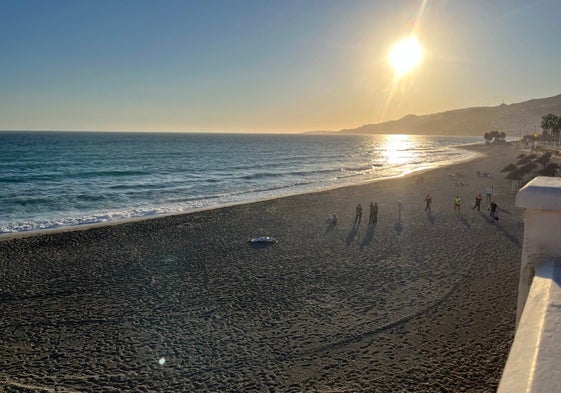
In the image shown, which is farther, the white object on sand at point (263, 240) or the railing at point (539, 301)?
the white object on sand at point (263, 240)

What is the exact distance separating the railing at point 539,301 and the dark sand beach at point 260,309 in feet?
19.9

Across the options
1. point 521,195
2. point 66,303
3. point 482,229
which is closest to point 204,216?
point 66,303

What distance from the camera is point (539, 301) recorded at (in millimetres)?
2445

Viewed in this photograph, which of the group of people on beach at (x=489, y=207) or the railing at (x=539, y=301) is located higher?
the railing at (x=539, y=301)

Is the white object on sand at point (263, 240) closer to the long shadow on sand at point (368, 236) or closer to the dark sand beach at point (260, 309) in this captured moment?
Answer: the dark sand beach at point (260, 309)

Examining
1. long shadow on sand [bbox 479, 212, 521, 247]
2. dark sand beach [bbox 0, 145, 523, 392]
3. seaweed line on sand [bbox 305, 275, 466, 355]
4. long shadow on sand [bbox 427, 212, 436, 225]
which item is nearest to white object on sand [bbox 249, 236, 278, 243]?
dark sand beach [bbox 0, 145, 523, 392]

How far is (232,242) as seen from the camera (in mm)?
19656

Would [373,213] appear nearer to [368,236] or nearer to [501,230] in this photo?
[368,236]

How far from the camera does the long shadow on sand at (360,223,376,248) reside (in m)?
A: 19.0

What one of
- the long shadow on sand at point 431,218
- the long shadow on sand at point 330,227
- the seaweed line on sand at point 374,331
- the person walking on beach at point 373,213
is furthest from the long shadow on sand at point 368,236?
the seaweed line on sand at point 374,331

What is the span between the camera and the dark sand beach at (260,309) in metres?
8.84

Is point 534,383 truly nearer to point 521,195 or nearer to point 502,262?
point 521,195

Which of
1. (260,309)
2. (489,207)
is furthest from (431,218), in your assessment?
(260,309)

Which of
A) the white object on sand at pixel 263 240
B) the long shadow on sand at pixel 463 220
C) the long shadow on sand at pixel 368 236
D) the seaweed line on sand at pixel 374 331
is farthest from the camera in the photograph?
the long shadow on sand at pixel 463 220
